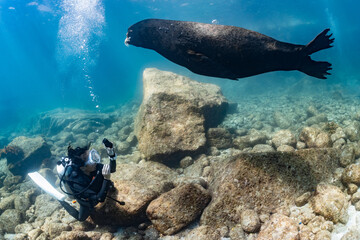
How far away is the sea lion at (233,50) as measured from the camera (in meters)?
3.04

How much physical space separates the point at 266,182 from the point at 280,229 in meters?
0.89

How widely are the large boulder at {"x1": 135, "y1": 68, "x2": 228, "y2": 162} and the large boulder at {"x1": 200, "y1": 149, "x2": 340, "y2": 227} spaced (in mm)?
2905

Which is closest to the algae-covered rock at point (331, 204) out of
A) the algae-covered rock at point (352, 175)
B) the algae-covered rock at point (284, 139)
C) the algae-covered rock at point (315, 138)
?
the algae-covered rock at point (352, 175)

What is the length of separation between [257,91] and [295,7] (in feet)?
104

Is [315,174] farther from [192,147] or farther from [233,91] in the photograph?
[233,91]

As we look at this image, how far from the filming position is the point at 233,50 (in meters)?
3.16

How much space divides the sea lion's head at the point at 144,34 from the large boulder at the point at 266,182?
123 inches

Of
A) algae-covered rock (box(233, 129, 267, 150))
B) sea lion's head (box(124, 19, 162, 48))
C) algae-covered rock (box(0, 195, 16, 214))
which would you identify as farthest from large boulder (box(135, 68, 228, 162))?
algae-covered rock (box(0, 195, 16, 214))

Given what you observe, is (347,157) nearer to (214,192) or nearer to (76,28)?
(214,192)

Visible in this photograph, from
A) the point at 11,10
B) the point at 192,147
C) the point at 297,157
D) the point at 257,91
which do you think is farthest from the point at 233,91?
the point at 11,10

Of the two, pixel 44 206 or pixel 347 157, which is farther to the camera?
pixel 44 206

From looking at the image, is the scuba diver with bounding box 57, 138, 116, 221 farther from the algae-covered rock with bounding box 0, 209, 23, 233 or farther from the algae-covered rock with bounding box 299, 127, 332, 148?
the algae-covered rock with bounding box 299, 127, 332, 148

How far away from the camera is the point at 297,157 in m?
3.85

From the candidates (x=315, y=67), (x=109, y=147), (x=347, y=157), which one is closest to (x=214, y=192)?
(x=109, y=147)
